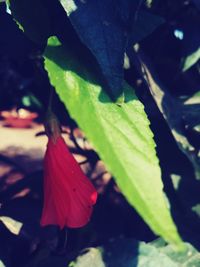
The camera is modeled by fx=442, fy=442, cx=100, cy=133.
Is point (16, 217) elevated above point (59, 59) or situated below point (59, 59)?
below

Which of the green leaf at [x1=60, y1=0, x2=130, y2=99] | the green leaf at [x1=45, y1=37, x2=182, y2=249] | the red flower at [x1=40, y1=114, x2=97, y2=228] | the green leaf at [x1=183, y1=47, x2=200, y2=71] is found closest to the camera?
the green leaf at [x1=45, y1=37, x2=182, y2=249]

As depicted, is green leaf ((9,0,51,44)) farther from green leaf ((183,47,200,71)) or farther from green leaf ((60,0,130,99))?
Answer: green leaf ((183,47,200,71))

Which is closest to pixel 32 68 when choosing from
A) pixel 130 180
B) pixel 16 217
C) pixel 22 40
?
pixel 22 40

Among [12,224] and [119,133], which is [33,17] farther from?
[12,224]

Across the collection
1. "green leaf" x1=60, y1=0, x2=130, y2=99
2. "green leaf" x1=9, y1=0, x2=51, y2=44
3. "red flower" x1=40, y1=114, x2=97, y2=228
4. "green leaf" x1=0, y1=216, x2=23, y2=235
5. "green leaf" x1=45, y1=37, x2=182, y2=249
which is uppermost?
"green leaf" x1=9, y1=0, x2=51, y2=44

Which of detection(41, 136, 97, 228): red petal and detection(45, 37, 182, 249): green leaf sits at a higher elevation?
detection(45, 37, 182, 249): green leaf

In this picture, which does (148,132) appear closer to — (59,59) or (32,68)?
(59,59)

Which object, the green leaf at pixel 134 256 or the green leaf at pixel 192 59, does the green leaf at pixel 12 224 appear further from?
the green leaf at pixel 192 59

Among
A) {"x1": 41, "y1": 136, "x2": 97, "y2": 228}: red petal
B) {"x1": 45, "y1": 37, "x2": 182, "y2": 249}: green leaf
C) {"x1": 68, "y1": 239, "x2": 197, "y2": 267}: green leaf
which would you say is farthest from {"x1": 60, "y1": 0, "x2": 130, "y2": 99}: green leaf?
{"x1": 68, "y1": 239, "x2": 197, "y2": 267}: green leaf
